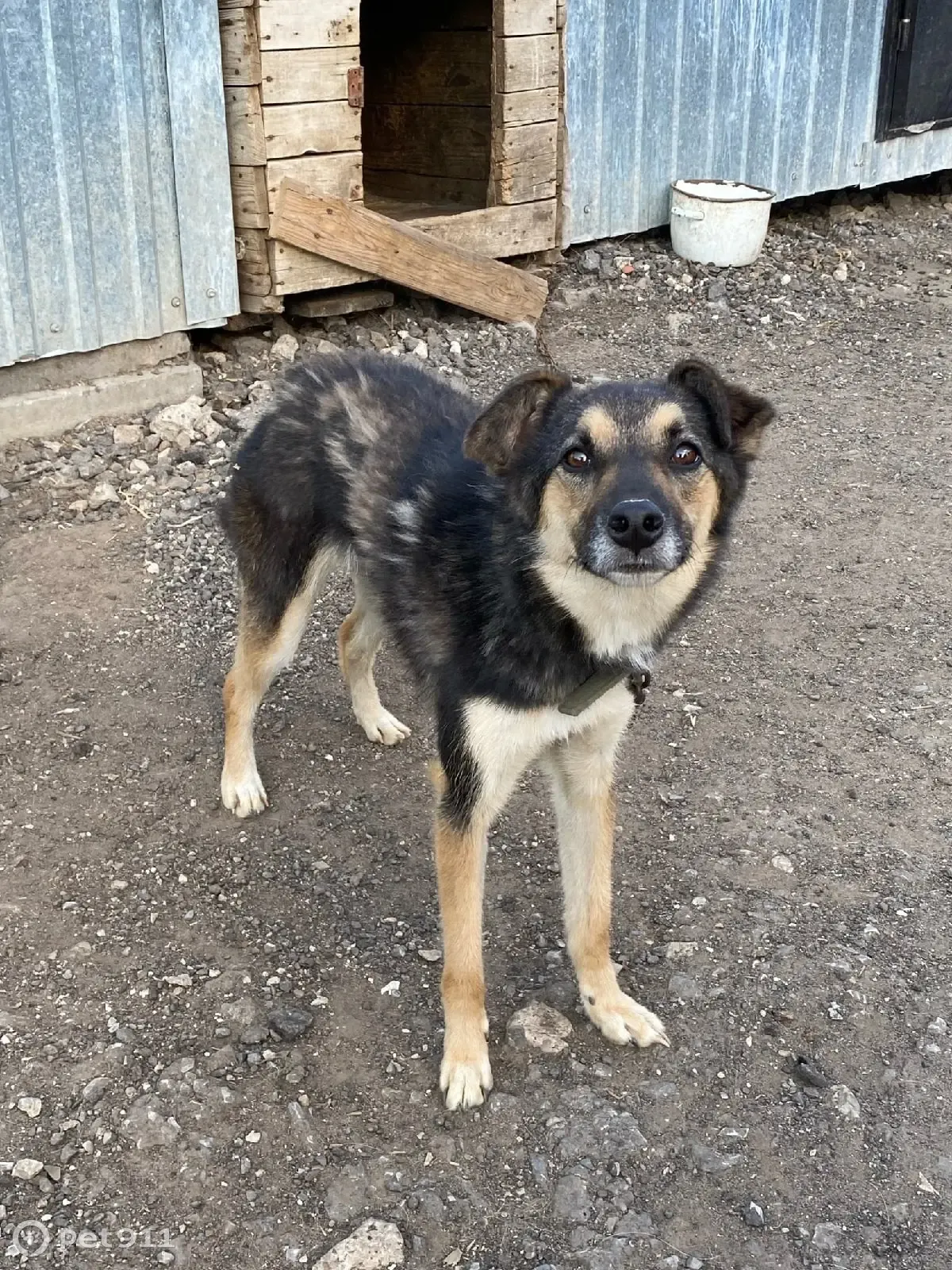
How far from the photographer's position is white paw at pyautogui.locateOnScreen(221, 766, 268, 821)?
13.3 ft

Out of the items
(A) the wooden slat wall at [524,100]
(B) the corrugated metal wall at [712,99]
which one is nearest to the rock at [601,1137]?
(A) the wooden slat wall at [524,100]

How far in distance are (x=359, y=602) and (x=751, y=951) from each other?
1.69 meters

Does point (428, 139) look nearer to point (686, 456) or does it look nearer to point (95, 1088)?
point (686, 456)

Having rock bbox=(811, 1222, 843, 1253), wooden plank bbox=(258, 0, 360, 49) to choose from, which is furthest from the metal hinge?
rock bbox=(811, 1222, 843, 1253)

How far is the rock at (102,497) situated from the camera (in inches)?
230

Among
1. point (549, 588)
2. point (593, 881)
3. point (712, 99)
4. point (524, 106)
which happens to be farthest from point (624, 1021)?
point (712, 99)

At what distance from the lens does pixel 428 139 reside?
375 inches

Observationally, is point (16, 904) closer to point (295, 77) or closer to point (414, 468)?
point (414, 468)

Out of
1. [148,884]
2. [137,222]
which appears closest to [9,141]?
[137,222]

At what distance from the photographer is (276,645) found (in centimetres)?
395

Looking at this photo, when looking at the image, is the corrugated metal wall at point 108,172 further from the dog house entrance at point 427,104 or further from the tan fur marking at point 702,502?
the tan fur marking at point 702,502

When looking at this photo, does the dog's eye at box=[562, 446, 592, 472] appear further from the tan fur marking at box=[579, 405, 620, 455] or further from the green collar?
the green collar

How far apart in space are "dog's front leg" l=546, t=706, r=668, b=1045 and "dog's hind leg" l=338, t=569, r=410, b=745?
124 centimetres

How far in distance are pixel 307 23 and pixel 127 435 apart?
2.39 m
